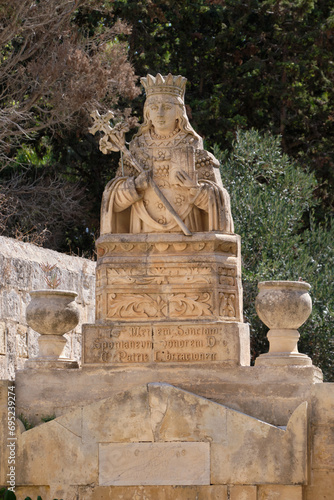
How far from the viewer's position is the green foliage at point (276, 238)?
54.5ft

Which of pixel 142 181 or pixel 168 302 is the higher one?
pixel 142 181

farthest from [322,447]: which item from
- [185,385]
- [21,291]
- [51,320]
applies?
[21,291]

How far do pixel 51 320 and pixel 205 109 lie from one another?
10.4 metres

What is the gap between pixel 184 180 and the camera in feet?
34.8

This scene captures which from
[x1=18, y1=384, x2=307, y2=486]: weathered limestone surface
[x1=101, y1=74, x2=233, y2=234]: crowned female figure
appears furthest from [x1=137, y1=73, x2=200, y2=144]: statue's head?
[x1=18, y1=384, x2=307, y2=486]: weathered limestone surface

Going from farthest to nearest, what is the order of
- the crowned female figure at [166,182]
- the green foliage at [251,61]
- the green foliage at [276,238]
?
1. the green foliage at [251,61]
2. the green foliage at [276,238]
3. the crowned female figure at [166,182]

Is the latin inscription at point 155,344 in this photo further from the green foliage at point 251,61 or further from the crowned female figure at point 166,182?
the green foliage at point 251,61

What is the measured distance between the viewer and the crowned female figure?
1055cm

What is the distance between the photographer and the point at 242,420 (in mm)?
9438

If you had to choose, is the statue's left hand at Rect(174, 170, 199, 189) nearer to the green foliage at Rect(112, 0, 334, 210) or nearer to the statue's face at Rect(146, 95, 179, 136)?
the statue's face at Rect(146, 95, 179, 136)

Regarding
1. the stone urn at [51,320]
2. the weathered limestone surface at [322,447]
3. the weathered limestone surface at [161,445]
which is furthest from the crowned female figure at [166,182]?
the weathered limestone surface at [322,447]

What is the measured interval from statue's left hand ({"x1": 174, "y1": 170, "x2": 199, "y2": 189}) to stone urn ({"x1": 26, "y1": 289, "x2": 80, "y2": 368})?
1.62 meters

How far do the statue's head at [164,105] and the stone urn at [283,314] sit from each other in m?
2.09

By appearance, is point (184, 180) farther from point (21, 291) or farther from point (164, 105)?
point (21, 291)
